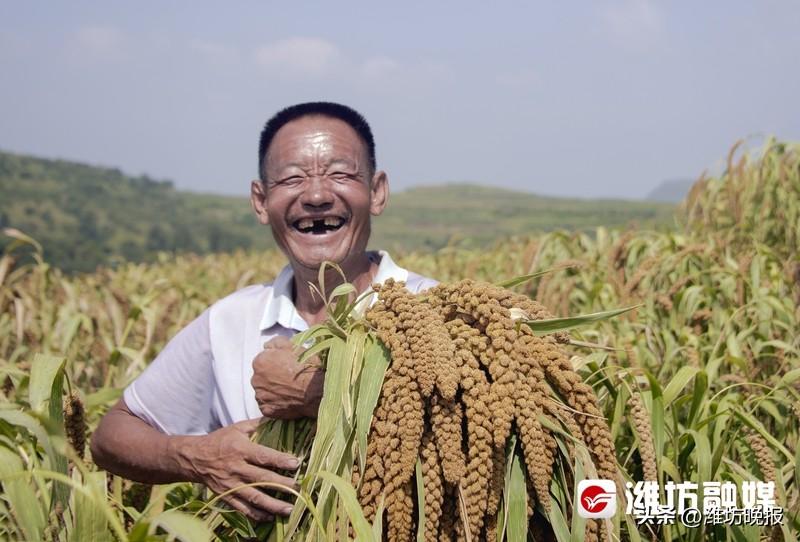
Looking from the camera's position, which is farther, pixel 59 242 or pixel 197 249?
pixel 197 249

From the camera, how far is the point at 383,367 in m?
1.57

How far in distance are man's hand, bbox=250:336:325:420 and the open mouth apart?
55cm

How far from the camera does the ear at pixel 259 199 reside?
8.04ft

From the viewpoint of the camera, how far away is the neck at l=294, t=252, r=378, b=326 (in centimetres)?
232

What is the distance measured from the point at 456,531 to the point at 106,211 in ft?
228

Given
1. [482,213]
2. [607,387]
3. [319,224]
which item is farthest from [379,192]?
[482,213]

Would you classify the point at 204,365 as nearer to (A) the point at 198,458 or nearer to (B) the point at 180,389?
(B) the point at 180,389

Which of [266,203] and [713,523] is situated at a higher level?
[266,203]

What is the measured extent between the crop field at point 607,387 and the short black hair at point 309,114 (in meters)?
0.70

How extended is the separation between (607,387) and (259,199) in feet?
3.97

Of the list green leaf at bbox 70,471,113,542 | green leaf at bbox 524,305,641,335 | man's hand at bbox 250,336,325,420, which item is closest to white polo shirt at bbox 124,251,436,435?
man's hand at bbox 250,336,325,420

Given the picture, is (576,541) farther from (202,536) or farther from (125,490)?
(125,490)

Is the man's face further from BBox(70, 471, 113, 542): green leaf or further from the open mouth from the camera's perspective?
BBox(70, 471, 113, 542): green leaf

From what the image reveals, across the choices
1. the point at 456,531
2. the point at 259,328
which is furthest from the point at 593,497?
the point at 259,328
